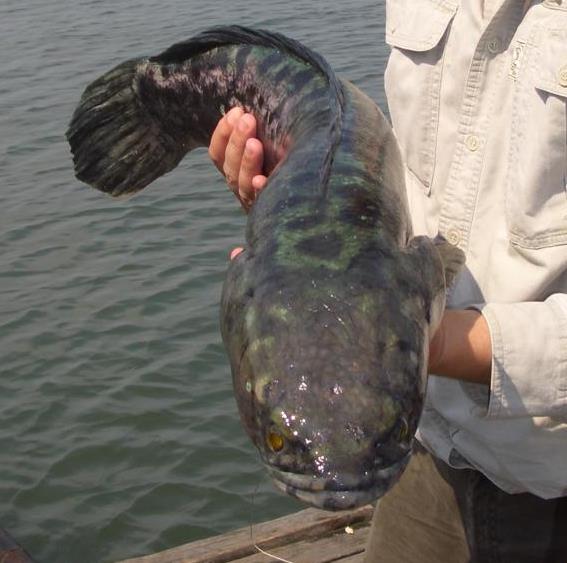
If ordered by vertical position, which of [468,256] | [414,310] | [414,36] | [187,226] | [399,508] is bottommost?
[187,226]

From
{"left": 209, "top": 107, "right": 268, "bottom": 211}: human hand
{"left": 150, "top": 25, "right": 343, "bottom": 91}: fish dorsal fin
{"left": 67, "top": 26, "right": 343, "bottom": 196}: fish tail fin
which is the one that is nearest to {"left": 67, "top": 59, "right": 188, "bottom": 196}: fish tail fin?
{"left": 67, "top": 26, "right": 343, "bottom": 196}: fish tail fin

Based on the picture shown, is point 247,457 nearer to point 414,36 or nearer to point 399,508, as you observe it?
point 399,508

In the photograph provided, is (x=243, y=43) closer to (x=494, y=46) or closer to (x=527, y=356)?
(x=494, y=46)

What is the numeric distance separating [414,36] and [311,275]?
88 cm

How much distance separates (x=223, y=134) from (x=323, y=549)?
1.85 m

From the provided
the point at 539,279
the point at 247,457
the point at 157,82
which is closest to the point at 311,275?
the point at 539,279

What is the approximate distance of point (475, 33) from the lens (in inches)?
93.7

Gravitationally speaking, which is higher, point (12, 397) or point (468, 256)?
point (468, 256)

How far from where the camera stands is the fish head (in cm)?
171

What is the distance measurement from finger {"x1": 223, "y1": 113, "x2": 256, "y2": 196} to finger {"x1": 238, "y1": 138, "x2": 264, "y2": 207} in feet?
0.15

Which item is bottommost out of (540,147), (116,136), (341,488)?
(116,136)

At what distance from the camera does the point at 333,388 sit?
174 cm

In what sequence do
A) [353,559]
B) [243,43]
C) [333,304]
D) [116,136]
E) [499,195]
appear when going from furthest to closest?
[353,559] → [116,136] → [243,43] → [499,195] → [333,304]

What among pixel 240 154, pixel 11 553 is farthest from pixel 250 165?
pixel 11 553
